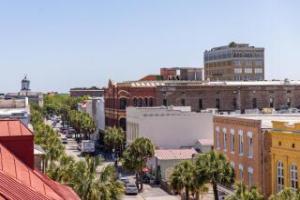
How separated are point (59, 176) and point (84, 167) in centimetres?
667

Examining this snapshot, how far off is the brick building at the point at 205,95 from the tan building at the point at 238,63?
204 ft

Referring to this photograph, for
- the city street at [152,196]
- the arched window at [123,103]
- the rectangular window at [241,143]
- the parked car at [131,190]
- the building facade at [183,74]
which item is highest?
the building facade at [183,74]

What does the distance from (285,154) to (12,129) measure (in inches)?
1035

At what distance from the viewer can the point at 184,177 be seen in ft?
154

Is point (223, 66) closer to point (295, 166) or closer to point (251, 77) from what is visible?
point (251, 77)

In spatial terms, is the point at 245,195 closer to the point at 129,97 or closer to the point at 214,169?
the point at 214,169

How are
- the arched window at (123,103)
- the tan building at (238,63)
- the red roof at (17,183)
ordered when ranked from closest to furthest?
the red roof at (17,183) < the arched window at (123,103) < the tan building at (238,63)

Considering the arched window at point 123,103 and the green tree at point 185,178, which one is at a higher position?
the arched window at point 123,103

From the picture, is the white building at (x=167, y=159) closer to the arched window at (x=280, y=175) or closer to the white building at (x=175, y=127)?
the white building at (x=175, y=127)

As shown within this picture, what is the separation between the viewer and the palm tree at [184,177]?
4609 centimetres

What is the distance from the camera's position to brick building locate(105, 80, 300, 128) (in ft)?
347

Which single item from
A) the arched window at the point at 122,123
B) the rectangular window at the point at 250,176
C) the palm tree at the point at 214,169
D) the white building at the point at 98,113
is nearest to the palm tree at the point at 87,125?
the white building at the point at 98,113

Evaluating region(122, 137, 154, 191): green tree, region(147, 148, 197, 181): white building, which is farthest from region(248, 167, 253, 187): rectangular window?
region(147, 148, 197, 181): white building

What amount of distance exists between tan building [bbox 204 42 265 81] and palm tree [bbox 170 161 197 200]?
411 feet
